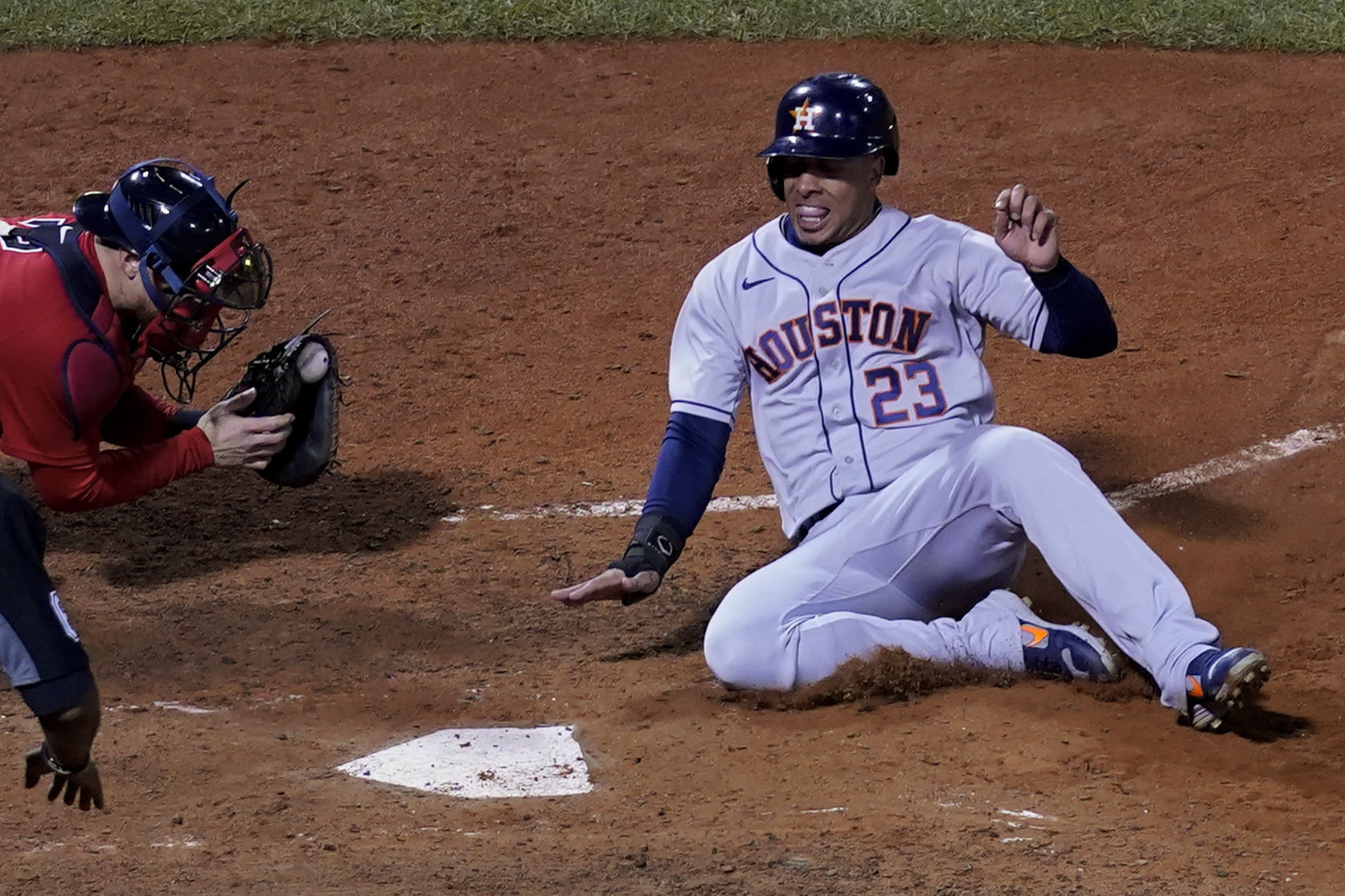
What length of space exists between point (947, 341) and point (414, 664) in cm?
171

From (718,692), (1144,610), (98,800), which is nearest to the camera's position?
(98,800)

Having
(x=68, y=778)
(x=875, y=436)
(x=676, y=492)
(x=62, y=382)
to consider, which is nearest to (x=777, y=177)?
(x=875, y=436)

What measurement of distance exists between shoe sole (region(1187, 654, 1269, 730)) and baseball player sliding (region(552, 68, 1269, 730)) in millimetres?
257

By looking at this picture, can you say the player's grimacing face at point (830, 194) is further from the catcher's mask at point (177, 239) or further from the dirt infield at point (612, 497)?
the catcher's mask at point (177, 239)

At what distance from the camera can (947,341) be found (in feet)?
14.9

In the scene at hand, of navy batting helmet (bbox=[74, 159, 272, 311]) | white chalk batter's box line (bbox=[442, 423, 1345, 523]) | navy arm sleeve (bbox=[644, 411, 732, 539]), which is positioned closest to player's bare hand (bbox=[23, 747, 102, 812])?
navy batting helmet (bbox=[74, 159, 272, 311])

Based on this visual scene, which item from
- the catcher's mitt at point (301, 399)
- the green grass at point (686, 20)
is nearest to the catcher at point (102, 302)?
the catcher's mitt at point (301, 399)

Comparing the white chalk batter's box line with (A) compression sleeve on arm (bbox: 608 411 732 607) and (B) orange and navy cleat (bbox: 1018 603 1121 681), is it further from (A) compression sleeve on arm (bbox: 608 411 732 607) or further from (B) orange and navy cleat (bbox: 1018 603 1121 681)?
(B) orange and navy cleat (bbox: 1018 603 1121 681)

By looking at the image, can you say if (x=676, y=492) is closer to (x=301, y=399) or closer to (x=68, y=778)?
(x=301, y=399)

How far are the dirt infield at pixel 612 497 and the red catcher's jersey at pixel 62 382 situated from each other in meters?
0.54

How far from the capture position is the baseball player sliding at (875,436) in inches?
167

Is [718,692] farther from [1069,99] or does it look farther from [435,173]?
[1069,99]

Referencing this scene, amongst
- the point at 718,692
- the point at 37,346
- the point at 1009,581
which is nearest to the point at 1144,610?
the point at 1009,581

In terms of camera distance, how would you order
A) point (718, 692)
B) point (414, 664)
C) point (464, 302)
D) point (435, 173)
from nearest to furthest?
point (718, 692), point (414, 664), point (464, 302), point (435, 173)
